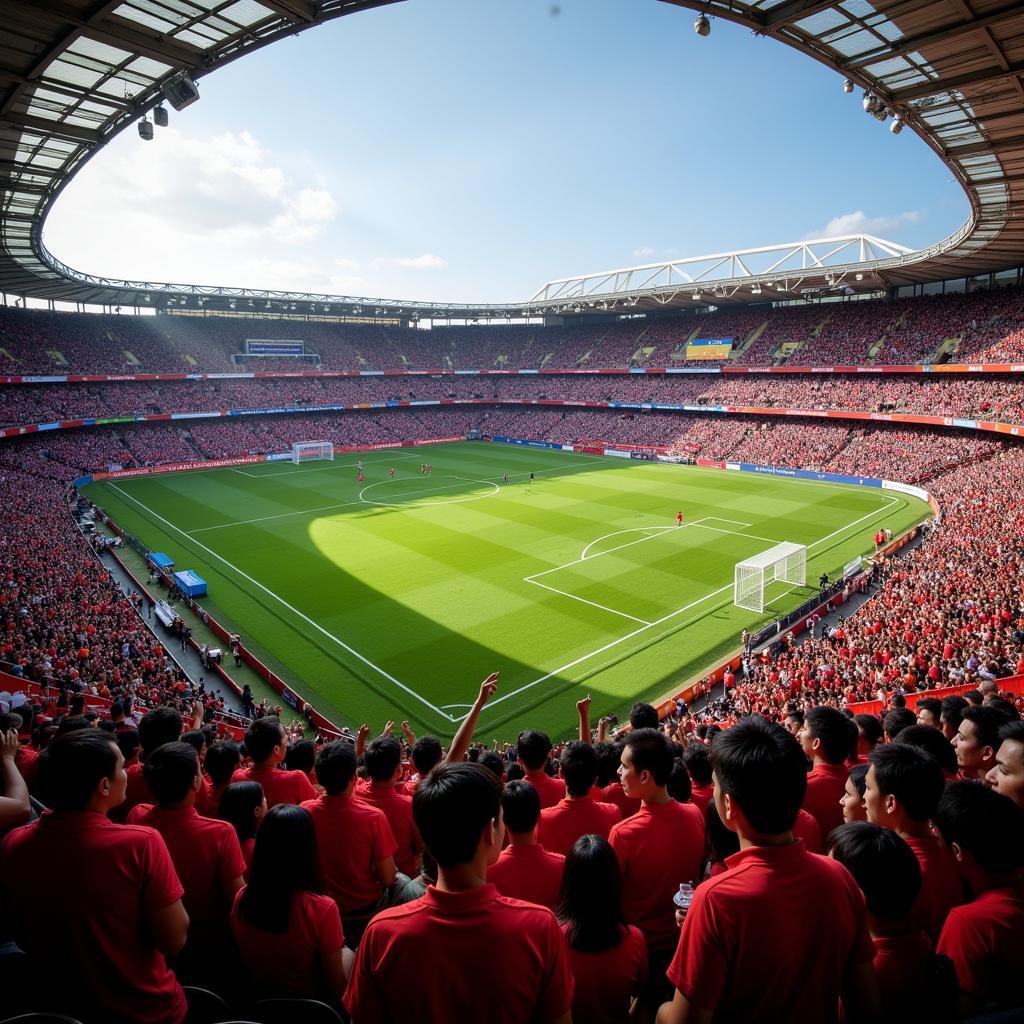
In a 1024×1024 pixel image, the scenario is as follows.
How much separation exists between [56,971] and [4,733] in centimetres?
169

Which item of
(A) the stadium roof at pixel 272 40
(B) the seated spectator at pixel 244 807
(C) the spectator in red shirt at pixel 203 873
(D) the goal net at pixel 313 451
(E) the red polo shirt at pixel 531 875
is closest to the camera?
(E) the red polo shirt at pixel 531 875

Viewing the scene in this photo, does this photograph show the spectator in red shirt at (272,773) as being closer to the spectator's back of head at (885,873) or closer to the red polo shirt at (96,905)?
the red polo shirt at (96,905)

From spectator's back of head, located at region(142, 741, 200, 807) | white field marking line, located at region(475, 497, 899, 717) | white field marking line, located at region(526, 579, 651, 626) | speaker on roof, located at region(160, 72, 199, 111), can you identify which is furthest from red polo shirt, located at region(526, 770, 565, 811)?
white field marking line, located at region(526, 579, 651, 626)

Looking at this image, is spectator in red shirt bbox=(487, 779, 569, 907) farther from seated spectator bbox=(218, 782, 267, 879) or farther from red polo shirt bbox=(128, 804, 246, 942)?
seated spectator bbox=(218, 782, 267, 879)

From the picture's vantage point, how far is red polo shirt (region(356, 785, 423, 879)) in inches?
217

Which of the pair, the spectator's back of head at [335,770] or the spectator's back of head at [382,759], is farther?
the spectator's back of head at [382,759]

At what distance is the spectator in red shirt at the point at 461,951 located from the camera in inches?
89.4

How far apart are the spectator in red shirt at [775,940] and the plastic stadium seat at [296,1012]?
60.5 inches

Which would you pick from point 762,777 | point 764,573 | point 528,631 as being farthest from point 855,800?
point 764,573

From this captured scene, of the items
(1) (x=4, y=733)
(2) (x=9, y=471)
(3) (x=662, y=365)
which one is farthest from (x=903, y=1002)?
(3) (x=662, y=365)

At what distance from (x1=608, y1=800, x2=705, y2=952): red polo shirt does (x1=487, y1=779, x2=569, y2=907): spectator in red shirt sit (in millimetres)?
437

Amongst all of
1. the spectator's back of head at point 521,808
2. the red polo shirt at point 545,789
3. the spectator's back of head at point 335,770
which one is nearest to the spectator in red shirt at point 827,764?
the red polo shirt at point 545,789

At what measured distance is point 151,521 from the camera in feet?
127

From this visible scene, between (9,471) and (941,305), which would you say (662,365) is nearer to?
(941,305)
